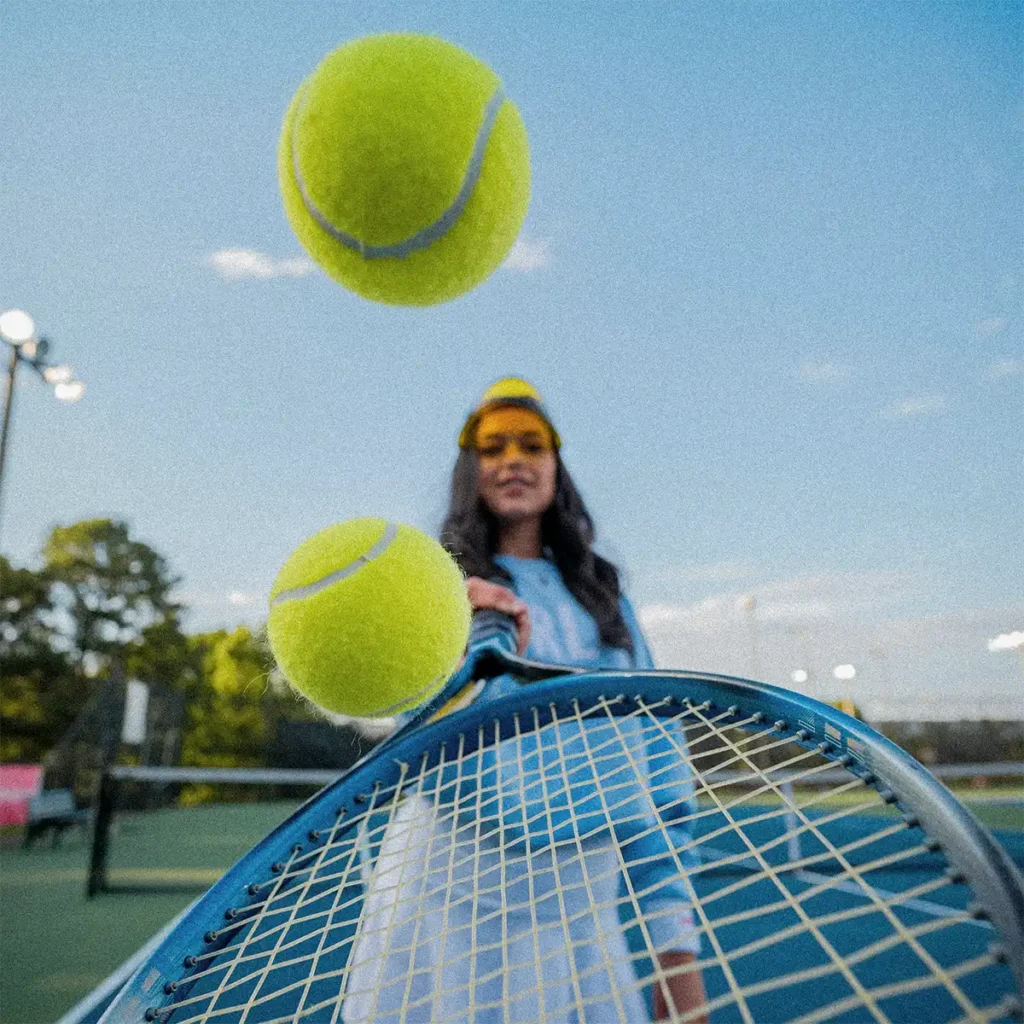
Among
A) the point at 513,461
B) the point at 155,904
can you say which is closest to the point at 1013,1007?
the point at 513,461

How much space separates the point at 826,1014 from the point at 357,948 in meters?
0.92

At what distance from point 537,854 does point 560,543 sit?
0.97 meters

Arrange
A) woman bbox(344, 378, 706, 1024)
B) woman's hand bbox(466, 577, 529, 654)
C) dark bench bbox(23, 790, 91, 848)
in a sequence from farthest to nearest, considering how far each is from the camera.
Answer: dark bench bbox(23, 790, 91, 848) → woman's hand bbox(466, 577, 529, 654) → woman bbox(344, 378, 706, 1024)

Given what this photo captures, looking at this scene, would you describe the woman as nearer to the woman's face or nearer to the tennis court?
the woman's face

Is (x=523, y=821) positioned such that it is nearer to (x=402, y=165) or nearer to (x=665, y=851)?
(x=665, y=851)

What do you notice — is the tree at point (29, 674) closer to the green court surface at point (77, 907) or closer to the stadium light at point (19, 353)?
the green court surface at point (77, 907)

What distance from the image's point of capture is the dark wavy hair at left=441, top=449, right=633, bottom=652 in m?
1.76

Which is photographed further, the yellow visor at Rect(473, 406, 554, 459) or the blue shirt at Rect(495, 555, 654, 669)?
the yellow visor at Rect(473, 406, 554, 459)

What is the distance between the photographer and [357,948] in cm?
135

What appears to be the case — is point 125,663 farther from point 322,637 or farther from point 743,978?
point 322,637

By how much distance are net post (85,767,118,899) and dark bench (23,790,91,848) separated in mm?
2561

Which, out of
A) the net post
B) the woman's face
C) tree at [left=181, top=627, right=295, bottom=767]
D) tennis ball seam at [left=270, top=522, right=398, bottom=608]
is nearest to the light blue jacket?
the woman's face

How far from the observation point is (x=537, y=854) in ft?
3.51

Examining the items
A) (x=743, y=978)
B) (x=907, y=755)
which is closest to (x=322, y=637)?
(x=907, y=755)
